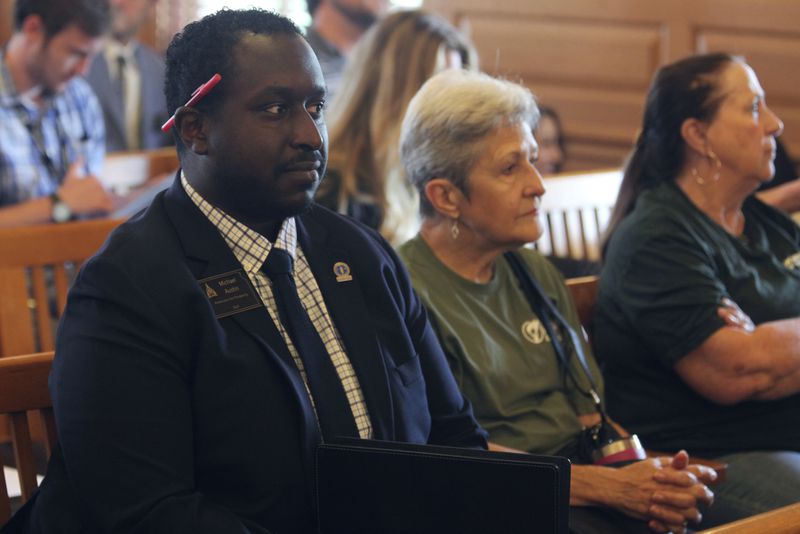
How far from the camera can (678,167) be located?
2656mm

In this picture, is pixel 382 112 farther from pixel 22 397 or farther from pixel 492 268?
pixel 22 397

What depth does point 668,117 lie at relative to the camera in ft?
8.67

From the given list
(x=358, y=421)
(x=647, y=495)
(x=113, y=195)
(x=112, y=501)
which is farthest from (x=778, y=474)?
(x=113, y=195)

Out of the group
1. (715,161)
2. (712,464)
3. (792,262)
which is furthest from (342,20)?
(712,464)

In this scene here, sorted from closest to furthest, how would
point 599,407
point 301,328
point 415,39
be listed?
point 301,328 < point 599,407 < point 415,39

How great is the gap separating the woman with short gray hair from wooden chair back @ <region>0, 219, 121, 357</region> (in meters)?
0.86

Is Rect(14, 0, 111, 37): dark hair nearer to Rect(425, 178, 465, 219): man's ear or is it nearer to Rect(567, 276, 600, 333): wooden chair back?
Rect(425, 178, 465, 219): man's ear

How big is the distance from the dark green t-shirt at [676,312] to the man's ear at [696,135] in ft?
0.36

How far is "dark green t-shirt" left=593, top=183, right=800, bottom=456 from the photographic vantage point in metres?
2.39

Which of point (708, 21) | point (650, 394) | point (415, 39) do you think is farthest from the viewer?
point (708, 21)

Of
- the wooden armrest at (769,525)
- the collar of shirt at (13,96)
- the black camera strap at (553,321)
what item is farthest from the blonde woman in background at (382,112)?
the wooden armrest at (769,525)

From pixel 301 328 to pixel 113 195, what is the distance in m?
2.48

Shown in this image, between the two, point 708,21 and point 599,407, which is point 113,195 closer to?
point 599,407

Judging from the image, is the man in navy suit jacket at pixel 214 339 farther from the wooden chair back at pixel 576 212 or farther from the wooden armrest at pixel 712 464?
Answer: the wooden chair back at pixel 576 212
